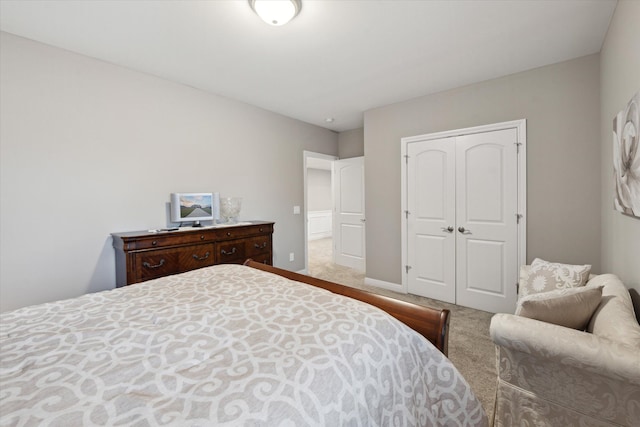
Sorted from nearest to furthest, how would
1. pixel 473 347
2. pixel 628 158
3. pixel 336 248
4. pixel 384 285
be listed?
pixel 628 158 → pixel 473 347 → pixel 384 285 → pixel 336 248

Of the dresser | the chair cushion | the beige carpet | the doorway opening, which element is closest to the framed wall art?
the chair cushion

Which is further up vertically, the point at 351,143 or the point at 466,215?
the point at 351,143

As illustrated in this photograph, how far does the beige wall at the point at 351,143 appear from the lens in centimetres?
502

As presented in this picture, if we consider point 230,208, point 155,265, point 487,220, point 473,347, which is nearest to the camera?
point 473,347

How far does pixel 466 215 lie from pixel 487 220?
0.72 ft

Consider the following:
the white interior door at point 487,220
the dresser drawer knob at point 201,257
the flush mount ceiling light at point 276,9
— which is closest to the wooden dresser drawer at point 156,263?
the dresser drawer knob at point 201,257

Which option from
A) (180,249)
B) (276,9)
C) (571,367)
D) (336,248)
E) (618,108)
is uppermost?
(276,9)

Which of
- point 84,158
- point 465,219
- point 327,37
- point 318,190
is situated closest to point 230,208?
point 84,158

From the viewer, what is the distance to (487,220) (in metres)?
3.06

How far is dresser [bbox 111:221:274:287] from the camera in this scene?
2.38 m

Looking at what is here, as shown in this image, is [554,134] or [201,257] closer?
[554,134]

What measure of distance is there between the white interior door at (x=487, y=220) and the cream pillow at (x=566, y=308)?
1.67 meters

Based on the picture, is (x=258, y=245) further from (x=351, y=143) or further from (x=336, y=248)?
(x=351, y=143)

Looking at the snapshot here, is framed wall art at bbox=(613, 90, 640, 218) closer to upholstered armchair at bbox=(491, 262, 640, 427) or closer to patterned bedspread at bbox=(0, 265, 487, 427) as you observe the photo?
upholstered armchair at bbox=(491, 262, 640, 427)
